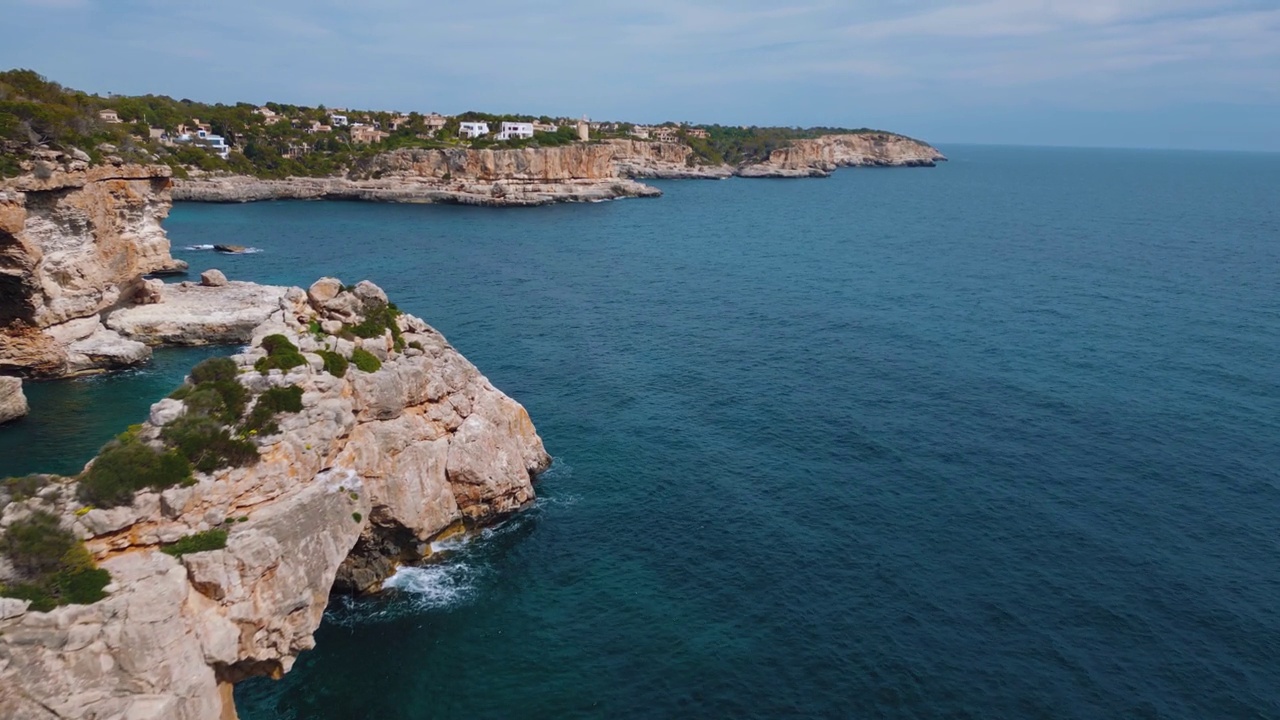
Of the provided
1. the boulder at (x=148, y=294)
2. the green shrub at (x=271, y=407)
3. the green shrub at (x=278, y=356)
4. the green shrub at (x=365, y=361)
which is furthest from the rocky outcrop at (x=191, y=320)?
the green shrub at (x=271, y=407)

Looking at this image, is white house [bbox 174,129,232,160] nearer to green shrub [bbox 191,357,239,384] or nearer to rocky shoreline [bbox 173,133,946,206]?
rocky shoreline [bbox 173,133,946,206]

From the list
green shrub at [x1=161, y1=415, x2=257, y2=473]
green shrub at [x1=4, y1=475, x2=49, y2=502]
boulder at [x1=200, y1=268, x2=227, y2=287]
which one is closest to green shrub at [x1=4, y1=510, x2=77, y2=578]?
green shrub at [x1=4, y1=475, x2=49, y2=502]

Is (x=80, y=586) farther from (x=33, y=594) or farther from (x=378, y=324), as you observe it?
(x=378, y=324)

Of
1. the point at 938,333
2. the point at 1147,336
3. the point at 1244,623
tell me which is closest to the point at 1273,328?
the point at 1147,336

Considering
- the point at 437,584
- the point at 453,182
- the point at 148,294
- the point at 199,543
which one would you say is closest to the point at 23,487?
the point at 199,543

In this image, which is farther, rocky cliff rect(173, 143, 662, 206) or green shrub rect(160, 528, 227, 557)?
rocky cliff rect(173, 143, 662, 206)

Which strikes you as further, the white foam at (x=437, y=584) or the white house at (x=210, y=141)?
the white house at (x=210, y=141)

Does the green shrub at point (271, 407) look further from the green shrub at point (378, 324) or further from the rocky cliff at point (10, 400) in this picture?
the rocky cliff at point (10, 400)
